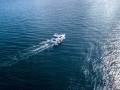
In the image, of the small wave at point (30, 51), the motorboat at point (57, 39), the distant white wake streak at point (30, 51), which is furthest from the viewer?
the motorboat at point (57, 39)

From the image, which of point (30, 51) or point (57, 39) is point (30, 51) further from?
point (57, 39)

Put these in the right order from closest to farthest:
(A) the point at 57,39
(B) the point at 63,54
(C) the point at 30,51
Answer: (B) the point at 63,54 → (C) the point at 30,51 → (A) the point at 57,39

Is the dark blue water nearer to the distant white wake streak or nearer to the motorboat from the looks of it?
the distant white wake streak

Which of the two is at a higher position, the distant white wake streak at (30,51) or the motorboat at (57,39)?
the motorboat at (57,39)

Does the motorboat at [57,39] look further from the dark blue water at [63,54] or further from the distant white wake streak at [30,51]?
the dark blue water at [63,54]

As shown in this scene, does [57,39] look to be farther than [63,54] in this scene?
Yes

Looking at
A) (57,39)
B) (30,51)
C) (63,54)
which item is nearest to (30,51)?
(30,51)

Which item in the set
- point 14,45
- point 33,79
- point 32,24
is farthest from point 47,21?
point 33,79

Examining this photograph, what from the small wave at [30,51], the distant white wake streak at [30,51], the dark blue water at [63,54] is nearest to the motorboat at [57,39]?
the small wave at [30,51]

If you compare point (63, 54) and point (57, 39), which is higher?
point (57, 39)
